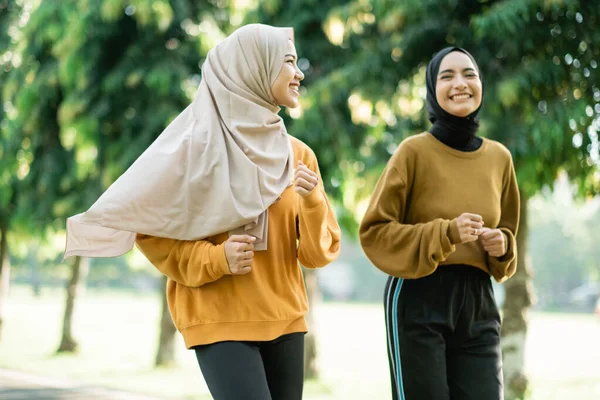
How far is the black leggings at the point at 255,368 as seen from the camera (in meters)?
3.15

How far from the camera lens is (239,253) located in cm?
315

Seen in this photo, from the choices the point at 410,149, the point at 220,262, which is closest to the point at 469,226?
the point at 410,149

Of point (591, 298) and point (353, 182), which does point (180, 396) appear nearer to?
point (353, 182)

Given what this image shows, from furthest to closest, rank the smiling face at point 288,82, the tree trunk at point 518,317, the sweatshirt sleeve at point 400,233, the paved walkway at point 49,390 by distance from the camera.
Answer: the paved walkway at point 49,390
the tree trunk at point 518,317
the sweatshirt sleeve at point 400,233
the smiling face at point 288,82

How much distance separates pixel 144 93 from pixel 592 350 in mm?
14988

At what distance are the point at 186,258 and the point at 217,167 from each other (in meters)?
0.36

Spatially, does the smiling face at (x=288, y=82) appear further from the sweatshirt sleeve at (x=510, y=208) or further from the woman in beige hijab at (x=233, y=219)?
the sweatshirt sleeve at (x=510, y=208)

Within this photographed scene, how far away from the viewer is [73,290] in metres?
16.6

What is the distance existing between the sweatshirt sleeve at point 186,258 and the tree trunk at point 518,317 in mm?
6571

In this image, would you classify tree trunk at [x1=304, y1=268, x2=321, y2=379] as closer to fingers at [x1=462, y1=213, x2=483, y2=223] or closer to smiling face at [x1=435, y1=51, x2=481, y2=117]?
smiling face at [x1=435, y1=51, x2=481, y2=117]

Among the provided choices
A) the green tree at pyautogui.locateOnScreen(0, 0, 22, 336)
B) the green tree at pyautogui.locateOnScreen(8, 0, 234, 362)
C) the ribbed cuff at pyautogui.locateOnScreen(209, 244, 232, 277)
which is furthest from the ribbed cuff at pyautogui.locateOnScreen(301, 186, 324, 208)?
the green tree at pyautogui.locateOnScreen(0, 0, 22, 336)

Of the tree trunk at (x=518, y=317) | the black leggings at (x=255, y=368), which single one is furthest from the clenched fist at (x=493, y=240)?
the tree trunk at (x=518, y=317)

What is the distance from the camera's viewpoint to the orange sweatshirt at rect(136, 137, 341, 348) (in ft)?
10.6

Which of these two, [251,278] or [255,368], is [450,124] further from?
[255,368]
